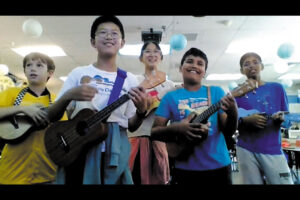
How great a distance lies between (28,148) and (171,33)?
13.2 ft

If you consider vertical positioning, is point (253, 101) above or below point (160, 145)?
above

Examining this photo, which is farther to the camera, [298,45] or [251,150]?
[298,45]

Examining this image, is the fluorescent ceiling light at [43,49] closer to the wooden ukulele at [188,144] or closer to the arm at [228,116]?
the wooden ukulele at [188,144]

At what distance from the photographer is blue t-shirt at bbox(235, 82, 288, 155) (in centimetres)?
176

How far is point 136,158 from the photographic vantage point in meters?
1.74

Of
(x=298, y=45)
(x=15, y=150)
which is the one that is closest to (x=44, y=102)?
(x=15, y=150)

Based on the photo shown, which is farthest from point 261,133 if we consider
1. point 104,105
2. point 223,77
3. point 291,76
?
point 291,76

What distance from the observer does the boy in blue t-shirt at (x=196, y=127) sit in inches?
53.5

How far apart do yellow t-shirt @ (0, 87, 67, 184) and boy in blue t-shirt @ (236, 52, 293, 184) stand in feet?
4.76

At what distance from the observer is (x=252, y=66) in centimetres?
191

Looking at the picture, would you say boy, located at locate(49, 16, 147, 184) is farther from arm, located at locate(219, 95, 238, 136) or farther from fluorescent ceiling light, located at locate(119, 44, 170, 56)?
fluorescent ceiling light, located at locate(119, 44, 170, 56)

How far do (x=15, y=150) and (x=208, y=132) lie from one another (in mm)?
1246

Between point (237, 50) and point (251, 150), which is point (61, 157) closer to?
point (251, 150)
